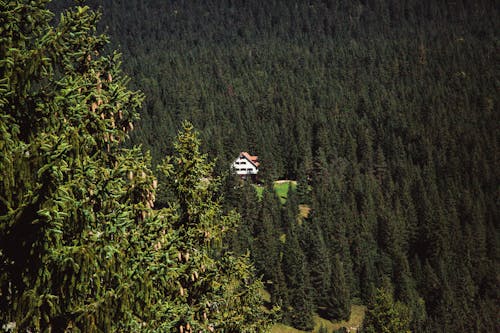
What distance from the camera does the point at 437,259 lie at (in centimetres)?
10850

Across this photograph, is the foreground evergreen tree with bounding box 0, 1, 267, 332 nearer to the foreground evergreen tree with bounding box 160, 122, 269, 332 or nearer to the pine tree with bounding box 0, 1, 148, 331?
the pine tree with bounding box 0, 1, 148, 331

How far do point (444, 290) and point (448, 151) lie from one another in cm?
8732

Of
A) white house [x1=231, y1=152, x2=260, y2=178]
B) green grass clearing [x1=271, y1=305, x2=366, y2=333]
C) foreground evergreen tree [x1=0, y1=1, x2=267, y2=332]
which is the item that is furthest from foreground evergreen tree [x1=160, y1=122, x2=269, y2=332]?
white house [x1=231, y1=152, x2=260, y2=178]

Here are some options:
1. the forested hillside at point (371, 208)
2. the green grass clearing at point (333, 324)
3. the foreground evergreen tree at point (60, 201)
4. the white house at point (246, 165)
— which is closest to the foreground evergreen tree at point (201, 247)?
the foreground evergreen tree at point (60, 201)

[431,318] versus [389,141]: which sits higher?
[389,141]

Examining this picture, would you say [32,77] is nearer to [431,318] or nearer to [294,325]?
[294,325]

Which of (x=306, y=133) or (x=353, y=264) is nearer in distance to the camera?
(x=353, y=264)

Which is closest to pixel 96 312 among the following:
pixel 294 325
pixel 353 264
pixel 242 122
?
pixel 294 325

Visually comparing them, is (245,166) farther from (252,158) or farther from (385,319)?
(385,319)

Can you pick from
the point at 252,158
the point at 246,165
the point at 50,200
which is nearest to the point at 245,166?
the point at 246,165

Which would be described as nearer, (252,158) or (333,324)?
(333,324)

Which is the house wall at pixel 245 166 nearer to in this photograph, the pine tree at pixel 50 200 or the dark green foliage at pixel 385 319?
the dark green foliage at pixel 385 319

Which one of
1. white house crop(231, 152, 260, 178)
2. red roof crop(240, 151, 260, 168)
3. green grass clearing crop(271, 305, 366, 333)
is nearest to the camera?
green grass clearing crop(271, 305, 366, 333)

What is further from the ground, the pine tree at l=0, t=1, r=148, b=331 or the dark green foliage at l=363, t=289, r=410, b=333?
the pine tree at l=0, t=1, r=148, b=331
